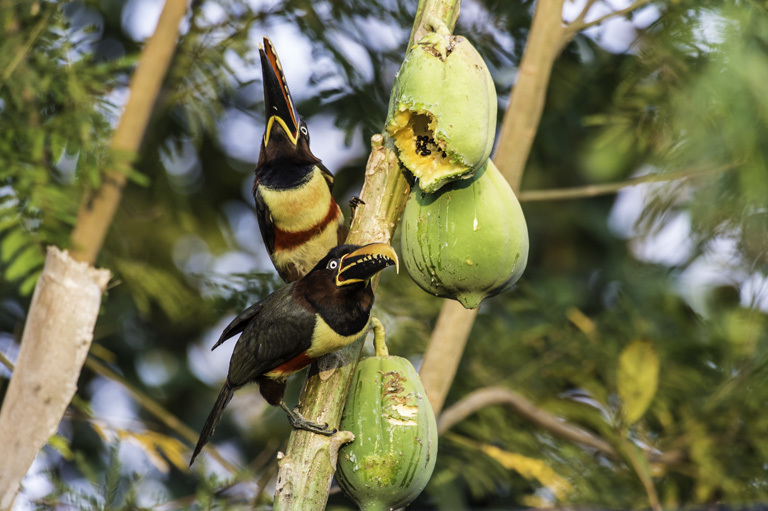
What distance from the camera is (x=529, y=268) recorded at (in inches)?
173

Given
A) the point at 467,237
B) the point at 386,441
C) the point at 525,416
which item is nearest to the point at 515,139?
the point at 525,416

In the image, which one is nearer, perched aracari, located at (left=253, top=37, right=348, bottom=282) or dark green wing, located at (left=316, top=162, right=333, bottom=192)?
perched aracari, located at (left=253, top=37, right=348, bottom=282)

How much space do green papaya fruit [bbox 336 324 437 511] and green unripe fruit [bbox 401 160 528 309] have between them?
186mm

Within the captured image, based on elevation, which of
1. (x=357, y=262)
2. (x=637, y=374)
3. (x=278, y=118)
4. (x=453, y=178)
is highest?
(x=453, y=178)

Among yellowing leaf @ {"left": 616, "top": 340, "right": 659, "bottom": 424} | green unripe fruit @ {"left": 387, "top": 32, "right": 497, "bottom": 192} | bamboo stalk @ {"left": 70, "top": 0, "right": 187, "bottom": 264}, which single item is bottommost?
yellowing leaf @ {"left": 616, "top": 340, "right": 659, "bottom": 424}

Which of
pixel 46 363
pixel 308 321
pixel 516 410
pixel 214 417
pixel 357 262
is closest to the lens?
pixel 357 262

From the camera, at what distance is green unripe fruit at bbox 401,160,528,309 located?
1.35 m

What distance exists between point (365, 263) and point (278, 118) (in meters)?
0.79

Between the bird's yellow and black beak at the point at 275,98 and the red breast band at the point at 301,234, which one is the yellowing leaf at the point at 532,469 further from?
the bird's yellow and black beak at the point at 275,98

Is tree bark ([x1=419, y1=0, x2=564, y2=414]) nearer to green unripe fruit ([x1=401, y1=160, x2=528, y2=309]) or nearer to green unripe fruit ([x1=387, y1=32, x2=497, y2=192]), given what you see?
green unripe fruit ([x1=401, y1=160, x2=528, y2=309])

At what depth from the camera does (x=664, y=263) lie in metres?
4.25

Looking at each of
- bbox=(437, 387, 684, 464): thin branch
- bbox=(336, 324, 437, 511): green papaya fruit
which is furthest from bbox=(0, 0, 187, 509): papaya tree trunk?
bbox=(437, 387, 684, 464): thin branch

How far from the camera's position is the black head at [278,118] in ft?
5.74

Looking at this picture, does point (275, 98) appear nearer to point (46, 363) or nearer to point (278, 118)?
point (278, 118)
